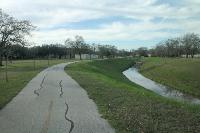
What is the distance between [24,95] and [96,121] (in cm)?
922

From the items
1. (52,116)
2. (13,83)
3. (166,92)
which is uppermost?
(52,116)

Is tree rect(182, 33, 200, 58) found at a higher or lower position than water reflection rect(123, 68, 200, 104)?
higher

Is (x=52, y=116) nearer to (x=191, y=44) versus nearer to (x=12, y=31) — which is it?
(x=12, y=31)

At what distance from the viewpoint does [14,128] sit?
11.6 meters

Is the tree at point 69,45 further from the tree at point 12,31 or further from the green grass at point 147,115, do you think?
the green grass at point 147,115

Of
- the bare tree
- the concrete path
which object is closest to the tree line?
the bare tree

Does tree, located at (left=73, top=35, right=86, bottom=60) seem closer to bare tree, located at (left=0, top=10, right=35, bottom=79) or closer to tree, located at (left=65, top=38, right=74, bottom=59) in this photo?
tree, located at (left=65, top=38, right=74, bottom=59)

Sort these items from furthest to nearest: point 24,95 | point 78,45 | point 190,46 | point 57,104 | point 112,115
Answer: point 78,45 < point 190,46 < point 24,95 < point 57,104 < point 112,115

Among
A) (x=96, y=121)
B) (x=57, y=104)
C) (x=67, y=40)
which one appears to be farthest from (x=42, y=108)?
(x=67, y=40)

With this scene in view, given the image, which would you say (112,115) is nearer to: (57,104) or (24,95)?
(57,104)

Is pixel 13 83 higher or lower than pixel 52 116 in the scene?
lower

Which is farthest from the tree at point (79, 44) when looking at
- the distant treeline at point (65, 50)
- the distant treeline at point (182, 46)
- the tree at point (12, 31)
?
the tree at point (12, 31)

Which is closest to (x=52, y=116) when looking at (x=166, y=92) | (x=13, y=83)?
(x=13, y=83)

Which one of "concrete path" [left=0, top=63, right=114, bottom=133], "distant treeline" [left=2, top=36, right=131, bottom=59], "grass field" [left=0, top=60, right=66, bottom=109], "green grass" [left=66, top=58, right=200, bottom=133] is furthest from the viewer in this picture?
"distant treeline" [left=2, top=36, right=131, bottom=59]
